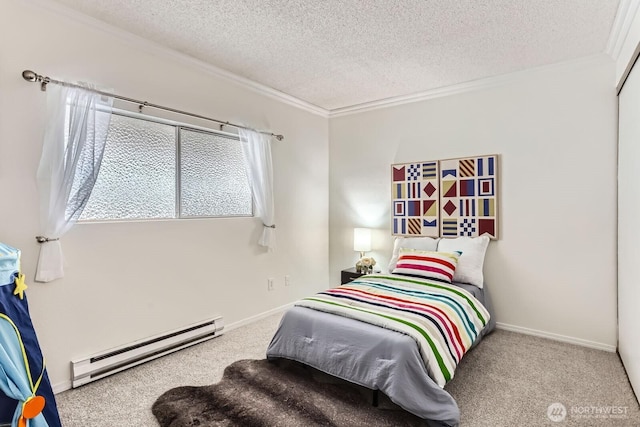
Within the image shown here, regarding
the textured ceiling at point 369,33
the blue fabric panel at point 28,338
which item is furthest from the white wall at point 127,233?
the blue fabric panel at point 28,338

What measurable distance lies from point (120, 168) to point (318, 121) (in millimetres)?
2620

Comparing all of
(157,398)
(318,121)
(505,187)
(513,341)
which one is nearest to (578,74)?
(505,187)

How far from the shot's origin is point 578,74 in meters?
3.02

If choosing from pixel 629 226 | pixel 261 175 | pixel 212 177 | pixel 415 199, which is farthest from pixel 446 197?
pixel 212 177

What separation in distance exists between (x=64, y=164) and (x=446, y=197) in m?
3.42

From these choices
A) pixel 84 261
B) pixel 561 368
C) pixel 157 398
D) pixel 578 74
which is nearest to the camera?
pixel 157 398

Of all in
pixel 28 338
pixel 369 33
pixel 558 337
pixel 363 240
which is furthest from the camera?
pixel 363 240

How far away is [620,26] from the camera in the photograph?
2.42m

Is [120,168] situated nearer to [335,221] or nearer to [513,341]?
[335,221]

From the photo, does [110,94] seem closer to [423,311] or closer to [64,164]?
[64,164]

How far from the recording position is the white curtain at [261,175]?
3529mm

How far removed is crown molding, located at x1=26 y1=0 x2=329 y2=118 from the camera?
2277 millimetres

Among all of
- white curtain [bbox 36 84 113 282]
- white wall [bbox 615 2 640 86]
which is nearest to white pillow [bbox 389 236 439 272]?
white wall [bbox 615 2 640 86]

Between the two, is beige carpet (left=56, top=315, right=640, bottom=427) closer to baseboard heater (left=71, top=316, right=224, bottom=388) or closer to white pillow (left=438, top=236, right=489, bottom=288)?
baseboard heater (left=71, top=316, right=224, bottom=388)
